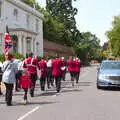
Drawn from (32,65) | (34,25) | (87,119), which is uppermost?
(34,25)


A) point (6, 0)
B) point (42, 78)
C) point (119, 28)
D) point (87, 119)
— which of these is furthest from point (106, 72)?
point (119, 28)

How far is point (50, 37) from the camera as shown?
82250mm

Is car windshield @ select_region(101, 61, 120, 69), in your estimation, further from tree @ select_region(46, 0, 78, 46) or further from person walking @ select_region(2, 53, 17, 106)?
tree @ select_region(46, 0, 78, 46)

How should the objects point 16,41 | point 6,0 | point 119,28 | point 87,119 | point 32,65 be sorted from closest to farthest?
1. point 87,119
2. point 32,65
3. point 6,0
4. point 16,41
5. point 119,28

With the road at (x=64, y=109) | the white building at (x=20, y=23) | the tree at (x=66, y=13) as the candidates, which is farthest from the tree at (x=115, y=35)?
the road at (x=64, y=109)

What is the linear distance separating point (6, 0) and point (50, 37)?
112 feet

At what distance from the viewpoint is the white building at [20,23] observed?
47812 mm

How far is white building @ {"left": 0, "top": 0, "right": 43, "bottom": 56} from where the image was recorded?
47.8 m

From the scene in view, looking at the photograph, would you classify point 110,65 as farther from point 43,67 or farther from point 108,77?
point 43,67

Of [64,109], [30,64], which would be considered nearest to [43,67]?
[30,64]

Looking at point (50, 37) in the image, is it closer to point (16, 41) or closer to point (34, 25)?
point (34, 25)

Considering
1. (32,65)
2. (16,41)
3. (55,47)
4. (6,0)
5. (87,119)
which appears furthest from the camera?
(55,47)

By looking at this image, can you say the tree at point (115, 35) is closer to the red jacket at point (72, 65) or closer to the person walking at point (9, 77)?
the red jacket at point (72, 65)

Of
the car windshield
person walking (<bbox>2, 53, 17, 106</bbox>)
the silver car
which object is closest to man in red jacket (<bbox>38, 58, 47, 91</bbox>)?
the silver car
